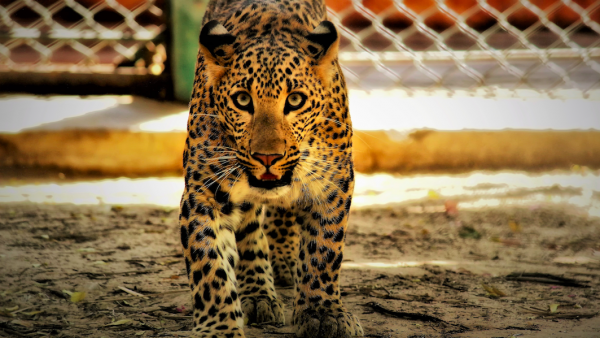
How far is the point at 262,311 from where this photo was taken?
3.58m

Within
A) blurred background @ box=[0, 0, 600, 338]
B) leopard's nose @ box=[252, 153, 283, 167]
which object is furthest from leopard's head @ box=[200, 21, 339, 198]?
blurred background @ box=[0, 0, 600, 338]

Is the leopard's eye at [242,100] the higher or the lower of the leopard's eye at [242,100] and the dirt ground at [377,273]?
the higher

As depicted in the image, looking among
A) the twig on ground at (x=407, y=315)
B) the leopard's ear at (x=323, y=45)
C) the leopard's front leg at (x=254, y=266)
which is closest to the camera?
the leopard's ear at (x=323, y=45)

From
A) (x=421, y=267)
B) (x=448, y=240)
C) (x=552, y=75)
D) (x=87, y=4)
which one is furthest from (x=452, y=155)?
(x=87, y=4)

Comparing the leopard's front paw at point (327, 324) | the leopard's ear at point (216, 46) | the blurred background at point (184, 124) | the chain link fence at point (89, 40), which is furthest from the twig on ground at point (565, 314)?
the chain link fence at point (89, 40)

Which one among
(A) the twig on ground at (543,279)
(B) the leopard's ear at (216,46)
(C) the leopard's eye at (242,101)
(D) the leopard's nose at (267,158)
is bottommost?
(A) the twig on ground at (543,279)

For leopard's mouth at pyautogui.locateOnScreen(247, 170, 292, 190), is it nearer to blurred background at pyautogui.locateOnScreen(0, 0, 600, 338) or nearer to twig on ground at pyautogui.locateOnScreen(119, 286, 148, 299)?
blurred background at pyautogui.locateOnScreen(0, 0, 600, 338)

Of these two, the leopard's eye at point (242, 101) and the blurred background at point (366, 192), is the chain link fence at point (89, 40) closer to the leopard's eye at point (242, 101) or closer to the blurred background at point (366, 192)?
the blurred background at point (366, 192)

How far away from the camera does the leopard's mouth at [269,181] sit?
3.15m

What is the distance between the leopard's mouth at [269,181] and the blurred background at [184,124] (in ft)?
8.83

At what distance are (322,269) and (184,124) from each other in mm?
3066

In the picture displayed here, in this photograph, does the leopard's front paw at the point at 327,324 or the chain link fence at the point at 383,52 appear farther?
the chain link fence at the point at 383,52

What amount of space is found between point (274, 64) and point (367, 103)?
12.5 ft

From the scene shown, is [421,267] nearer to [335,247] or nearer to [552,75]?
[335,247]
